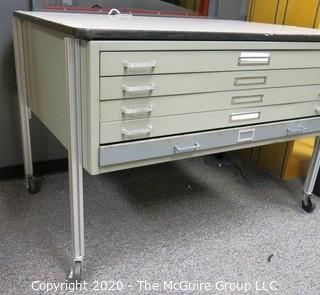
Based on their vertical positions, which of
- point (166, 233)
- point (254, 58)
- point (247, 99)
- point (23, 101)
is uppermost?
point (254, 58)

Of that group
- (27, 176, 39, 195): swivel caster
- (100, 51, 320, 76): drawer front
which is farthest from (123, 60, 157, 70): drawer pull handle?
(27, 176, 39, 195): swivel caster

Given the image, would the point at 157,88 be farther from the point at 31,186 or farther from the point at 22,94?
the point at 31,186

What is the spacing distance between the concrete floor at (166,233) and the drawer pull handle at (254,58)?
0.69m

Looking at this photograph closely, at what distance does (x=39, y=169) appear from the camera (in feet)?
6.05

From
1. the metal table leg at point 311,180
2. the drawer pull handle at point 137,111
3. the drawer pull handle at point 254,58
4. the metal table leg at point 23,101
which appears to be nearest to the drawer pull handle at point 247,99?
the drawer pull handle at point 254,58

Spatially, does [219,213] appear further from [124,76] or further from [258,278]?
[124,76]

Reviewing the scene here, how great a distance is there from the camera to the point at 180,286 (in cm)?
122

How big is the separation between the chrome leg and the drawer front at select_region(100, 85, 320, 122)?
0.26ft

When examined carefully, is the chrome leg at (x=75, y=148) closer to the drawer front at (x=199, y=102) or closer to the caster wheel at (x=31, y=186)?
the drawer front at (x=199, y=102)

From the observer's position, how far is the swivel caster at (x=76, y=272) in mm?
1179

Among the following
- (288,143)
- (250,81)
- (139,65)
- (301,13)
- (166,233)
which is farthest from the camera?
(288,143)

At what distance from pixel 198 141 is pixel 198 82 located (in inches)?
7.4

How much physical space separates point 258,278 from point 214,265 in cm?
15

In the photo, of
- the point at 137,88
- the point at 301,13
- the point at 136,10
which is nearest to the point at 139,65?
the point at 137,88
